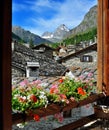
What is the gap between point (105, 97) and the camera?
3.97 meters

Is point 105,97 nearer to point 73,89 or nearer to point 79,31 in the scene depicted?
point 73,89

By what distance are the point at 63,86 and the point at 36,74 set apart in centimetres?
879

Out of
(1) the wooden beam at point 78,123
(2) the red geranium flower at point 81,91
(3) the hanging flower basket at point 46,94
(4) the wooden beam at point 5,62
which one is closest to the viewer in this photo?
(4) the wooden beam at point 5,62

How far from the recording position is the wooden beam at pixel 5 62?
6.90 feet

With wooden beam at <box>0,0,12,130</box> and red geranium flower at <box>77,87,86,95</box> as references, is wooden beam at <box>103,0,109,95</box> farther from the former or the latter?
wooden beam at <box>0,0,12,130</box>

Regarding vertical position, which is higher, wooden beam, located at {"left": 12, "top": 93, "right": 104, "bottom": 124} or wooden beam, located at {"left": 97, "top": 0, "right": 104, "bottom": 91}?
wooden beam, located at {"left": 97, "top": 0, "right": 104, "bottom": 91}

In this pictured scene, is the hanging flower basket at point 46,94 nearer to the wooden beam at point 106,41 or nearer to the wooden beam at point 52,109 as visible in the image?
the wooden beam at point 52,109

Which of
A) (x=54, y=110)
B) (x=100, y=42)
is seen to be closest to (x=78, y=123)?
(x=54, y=110)

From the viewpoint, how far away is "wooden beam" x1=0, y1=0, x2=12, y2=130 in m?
2.10

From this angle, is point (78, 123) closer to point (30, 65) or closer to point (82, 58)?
point (30, 65)

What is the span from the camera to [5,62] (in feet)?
6.99

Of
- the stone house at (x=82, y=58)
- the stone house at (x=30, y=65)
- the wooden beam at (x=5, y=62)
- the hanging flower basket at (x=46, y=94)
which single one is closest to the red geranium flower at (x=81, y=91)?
the hanging flower basket at (x=46, y=94)

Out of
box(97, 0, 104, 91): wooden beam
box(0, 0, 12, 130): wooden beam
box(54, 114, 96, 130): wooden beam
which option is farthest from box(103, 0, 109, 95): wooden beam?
box(0, 0, 12, 130): wooden beam

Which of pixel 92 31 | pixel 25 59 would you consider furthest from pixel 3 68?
pixel 92 31
